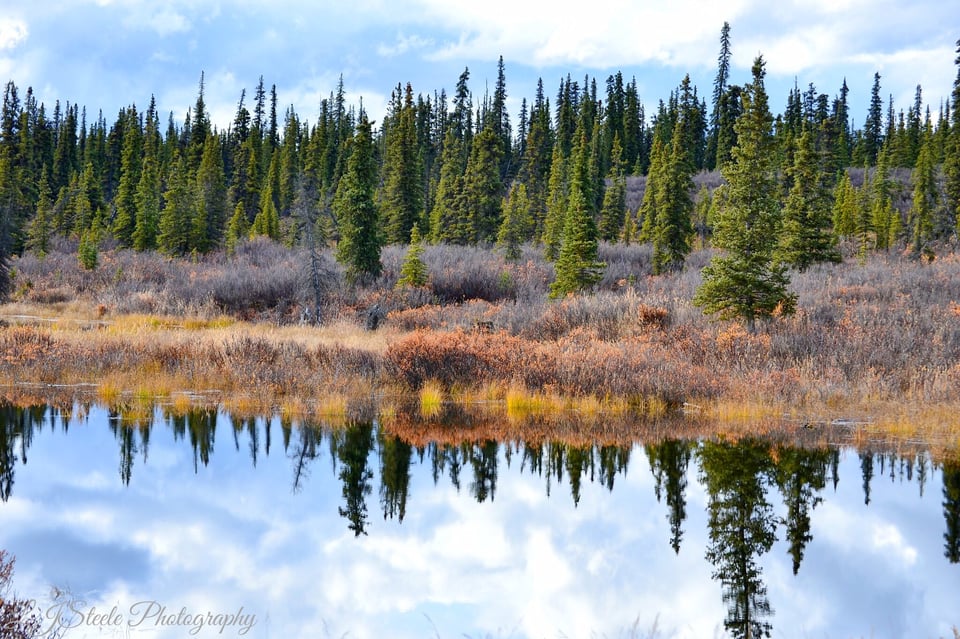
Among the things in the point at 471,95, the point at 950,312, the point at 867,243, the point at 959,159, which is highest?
the point at 471,95

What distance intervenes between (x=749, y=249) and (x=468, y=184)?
1331 inches

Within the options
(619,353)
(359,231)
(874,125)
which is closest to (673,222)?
(359,231)

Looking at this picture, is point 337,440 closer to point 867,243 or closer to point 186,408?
point 186,408

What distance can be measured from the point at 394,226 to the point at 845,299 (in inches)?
1328

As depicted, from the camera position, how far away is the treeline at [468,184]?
33.7m

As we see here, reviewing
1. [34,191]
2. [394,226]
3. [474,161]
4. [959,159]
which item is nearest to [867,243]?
[959,159]

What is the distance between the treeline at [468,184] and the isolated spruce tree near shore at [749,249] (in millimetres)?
489

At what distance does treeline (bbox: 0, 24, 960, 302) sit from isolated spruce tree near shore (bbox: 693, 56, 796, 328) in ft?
1.60

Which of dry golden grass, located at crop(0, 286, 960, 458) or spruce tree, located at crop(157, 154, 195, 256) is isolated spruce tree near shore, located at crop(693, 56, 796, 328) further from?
spruce tree, located at crop(157, 154, 195, 256)

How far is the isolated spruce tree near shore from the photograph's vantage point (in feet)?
63.2

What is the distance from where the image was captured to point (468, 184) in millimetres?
51531

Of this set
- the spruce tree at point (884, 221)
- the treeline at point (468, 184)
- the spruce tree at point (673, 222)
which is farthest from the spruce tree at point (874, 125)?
the spruce tree at point (673, 222)

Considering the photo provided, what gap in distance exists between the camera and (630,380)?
15508mm

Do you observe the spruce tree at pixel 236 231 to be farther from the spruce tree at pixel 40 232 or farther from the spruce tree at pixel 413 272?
the spruce tree at pixel 413 272
